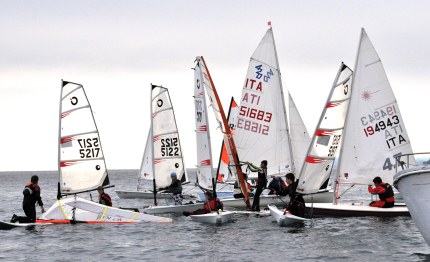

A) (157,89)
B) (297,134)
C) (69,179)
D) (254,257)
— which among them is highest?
Result: (157,89)

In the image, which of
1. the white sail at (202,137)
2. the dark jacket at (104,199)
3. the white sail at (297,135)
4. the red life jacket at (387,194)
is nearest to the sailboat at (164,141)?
the white sail at (297,135)

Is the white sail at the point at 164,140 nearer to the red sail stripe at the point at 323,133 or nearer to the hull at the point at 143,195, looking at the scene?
the hull at the point at 143,195

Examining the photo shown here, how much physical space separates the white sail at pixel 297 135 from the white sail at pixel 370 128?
8.81 meters

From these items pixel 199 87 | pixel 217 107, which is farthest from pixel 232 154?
pixel 199 87

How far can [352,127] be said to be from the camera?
1273 inches

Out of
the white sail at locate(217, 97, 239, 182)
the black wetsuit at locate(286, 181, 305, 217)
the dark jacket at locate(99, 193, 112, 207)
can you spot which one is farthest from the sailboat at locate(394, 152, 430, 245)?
the white sail at locate(217, 97, 239, 182)

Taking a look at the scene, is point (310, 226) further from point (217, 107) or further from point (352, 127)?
point (217, 107)

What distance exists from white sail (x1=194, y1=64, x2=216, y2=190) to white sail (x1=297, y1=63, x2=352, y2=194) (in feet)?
13.0

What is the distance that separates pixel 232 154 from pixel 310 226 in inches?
346

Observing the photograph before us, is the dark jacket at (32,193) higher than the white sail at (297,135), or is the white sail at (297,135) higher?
the white sail at (297,135)

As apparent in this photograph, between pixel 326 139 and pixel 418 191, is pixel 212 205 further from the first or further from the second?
pixel 418 191

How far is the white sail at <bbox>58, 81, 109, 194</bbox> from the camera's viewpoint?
31484 mm

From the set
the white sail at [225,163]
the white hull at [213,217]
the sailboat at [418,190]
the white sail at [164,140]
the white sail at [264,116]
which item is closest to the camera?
the sailboat at [418,190]

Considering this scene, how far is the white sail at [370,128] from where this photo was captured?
104 ft
